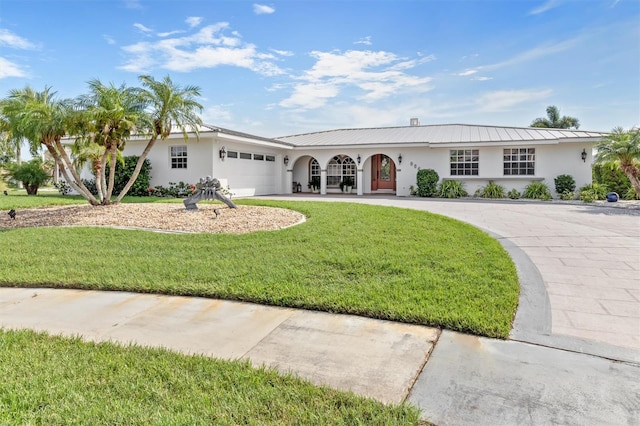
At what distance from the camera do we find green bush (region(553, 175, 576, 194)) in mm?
17984

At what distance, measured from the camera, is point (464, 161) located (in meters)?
20.2

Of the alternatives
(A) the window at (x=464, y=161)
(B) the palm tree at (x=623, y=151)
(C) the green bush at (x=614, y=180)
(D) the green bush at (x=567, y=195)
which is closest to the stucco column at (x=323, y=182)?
(A) the window at (x=464, y=161)

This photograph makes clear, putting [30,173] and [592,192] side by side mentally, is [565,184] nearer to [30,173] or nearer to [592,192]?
[592,192]

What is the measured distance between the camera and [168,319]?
3855mm

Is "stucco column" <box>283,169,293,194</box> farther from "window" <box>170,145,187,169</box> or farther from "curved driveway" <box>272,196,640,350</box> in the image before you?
"curved driveway" <box>272,196,640,350</box>

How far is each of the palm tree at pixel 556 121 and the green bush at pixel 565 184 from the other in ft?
75.3

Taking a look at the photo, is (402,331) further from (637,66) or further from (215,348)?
(637,66)

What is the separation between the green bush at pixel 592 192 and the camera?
55.9 feet

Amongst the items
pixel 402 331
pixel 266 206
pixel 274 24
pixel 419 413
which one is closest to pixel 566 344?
pixel 402 331

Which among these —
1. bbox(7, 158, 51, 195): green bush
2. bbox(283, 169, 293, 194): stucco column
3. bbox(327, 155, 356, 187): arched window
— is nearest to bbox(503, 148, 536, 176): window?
bbox(327, 155, 356, 187): arched window

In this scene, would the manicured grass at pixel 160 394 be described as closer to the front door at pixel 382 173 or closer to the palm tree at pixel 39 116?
the palm tree at pixel 39 116

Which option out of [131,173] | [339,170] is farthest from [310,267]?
[339,170]

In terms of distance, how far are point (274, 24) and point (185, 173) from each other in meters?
8.99

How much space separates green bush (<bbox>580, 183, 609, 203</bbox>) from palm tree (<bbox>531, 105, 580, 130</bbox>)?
900 inches
